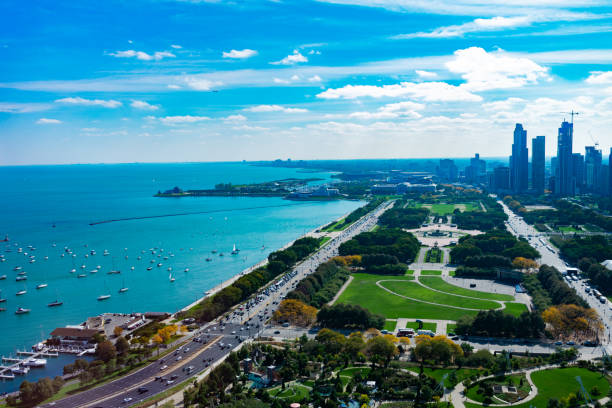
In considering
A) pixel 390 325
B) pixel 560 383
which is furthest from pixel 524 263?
pixel 560 383

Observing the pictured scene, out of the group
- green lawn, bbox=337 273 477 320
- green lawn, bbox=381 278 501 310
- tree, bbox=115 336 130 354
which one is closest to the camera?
tree, bbox=115 336 130 354

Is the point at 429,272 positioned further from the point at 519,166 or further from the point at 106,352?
the point at 519,166

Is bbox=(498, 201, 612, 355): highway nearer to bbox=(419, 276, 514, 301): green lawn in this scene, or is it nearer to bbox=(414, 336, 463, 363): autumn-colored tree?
bbox=(419, 276, 514, 301): green lawn

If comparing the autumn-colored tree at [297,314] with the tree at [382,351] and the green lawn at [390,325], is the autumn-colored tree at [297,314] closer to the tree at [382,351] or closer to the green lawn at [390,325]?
the green lawn at [390,325]

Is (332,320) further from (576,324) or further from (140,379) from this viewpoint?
(576,324)

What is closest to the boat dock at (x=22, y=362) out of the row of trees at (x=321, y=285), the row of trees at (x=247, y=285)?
the row of trees at (x=247, y=285)

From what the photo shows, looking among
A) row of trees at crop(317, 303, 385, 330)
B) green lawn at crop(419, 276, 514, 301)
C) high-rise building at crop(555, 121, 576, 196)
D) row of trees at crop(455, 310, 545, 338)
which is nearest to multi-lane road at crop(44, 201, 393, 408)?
row of trees at crop(317, 303, 385, 330)
